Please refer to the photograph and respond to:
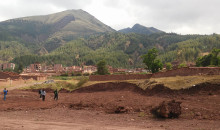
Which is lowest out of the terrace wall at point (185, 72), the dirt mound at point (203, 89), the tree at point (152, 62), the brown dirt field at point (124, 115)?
the brown dirt field at point (124, 115)

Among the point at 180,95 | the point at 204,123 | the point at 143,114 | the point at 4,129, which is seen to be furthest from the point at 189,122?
the point at 4,129

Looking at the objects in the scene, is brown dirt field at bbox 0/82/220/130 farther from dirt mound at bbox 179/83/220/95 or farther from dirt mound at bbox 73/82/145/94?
dirt mound at bbox 73/82/145/94

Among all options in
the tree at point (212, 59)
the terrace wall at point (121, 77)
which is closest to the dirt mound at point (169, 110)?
the terrace wall at point (121, 77)

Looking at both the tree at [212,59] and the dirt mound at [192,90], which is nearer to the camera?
the dirt mound at [192,90]

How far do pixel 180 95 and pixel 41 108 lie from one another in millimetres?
14572

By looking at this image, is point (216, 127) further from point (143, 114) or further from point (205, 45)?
point (205, 45)

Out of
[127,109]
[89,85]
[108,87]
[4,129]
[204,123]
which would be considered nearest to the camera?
[4,129]

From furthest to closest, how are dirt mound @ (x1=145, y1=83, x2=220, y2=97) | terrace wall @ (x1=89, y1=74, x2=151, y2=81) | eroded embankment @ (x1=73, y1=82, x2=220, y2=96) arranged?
terrace wall @ (x1=89, y1=74, x2=151, y2=81) < eroded embankment @ (x1=73, y1=82, x2=220, y2=96) < dirt mound @ (x1=145, y1=83, x2=220, y2=97)

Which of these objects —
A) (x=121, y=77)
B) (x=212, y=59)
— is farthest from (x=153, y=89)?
(x=212, y=59)

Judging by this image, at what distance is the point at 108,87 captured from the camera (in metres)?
37.1

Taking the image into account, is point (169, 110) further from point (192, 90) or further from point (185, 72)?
point (185, 72)

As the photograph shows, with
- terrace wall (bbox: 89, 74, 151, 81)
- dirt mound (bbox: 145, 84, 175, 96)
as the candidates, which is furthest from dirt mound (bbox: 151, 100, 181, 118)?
terrace wall (bbox: 89, 74, 151, 81)

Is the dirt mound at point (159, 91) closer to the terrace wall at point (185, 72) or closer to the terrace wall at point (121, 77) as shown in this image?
the terrace wall at point (185, 72)

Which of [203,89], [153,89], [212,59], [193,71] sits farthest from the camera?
[212,59]
